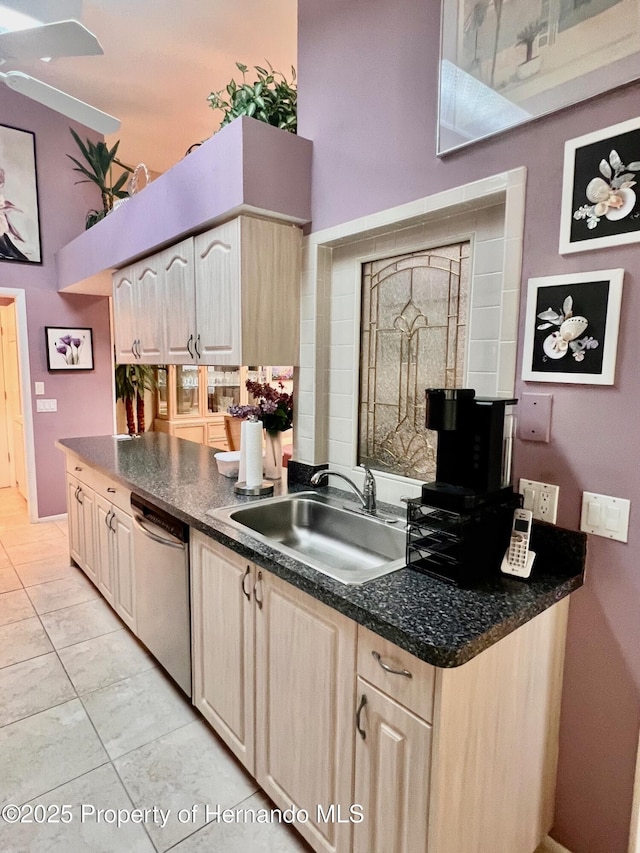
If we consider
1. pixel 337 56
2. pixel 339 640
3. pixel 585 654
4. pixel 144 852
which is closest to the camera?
pixel 339 640

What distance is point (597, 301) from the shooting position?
122 centimetres

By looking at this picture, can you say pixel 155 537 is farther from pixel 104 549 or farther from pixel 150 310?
pixel 150 310

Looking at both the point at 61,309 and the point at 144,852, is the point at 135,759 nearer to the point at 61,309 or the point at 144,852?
the point at 144,852

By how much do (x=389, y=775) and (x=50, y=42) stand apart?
8.57 ft

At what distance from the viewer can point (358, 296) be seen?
2.05m

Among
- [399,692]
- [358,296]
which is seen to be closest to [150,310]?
[358,296]

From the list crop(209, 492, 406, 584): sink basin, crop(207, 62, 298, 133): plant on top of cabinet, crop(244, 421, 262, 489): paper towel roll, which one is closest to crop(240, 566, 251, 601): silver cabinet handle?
crop(209, 492, 406, 584): sink basin

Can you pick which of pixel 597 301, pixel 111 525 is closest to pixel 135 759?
pixel 111 525

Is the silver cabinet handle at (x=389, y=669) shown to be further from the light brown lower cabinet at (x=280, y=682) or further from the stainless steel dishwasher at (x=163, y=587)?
the stainless steel dishwasher at (x=163, y=587)

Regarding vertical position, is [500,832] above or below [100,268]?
below

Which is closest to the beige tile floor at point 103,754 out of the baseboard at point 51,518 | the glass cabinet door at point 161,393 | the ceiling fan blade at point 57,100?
the baseboard at point 51,518

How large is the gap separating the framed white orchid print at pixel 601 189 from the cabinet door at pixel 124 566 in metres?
2.16

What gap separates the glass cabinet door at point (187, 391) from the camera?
18.7ft

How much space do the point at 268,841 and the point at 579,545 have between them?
1.30m
